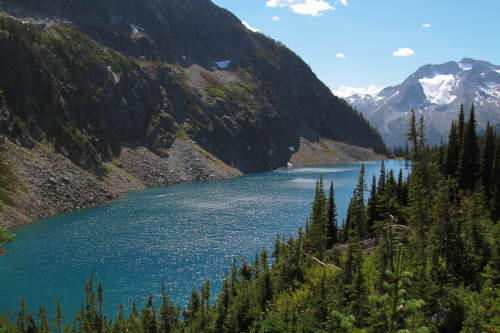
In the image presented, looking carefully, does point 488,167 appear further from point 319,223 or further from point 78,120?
point 78,120

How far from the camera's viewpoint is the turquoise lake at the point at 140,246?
51031 mm

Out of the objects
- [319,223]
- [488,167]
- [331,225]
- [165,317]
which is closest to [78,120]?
[331,225]

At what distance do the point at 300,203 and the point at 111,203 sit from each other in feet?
208

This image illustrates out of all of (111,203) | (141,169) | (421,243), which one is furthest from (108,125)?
(421,243)

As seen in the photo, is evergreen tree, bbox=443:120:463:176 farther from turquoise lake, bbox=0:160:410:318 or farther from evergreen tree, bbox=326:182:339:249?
turquoise lake, bbox=0:160:410:318

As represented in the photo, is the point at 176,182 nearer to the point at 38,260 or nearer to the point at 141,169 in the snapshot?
the point at 141,169

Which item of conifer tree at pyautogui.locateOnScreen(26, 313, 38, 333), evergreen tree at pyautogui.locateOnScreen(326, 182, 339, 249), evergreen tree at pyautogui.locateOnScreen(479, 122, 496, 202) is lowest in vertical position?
conifer tree at pyautogui.locateOnScreen(26, 313, 38, 333)

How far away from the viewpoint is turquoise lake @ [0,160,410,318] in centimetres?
5103

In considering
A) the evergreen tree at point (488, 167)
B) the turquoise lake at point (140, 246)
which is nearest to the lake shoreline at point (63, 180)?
the turquoise lake at point (140, 246)

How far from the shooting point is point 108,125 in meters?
158

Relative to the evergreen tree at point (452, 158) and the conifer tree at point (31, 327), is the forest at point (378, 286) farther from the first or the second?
the evergreen tree at point (452, 158)

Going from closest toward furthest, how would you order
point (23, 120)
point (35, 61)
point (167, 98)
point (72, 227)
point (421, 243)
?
point (421, 243)
point (72, 227)
point (23, 120)
point (35, 61)
point (167, 98)

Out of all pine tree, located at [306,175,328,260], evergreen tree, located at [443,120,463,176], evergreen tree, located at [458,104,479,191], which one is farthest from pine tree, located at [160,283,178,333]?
evergreen tree, located at [443,120,463,176]

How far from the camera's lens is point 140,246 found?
6994 cm
